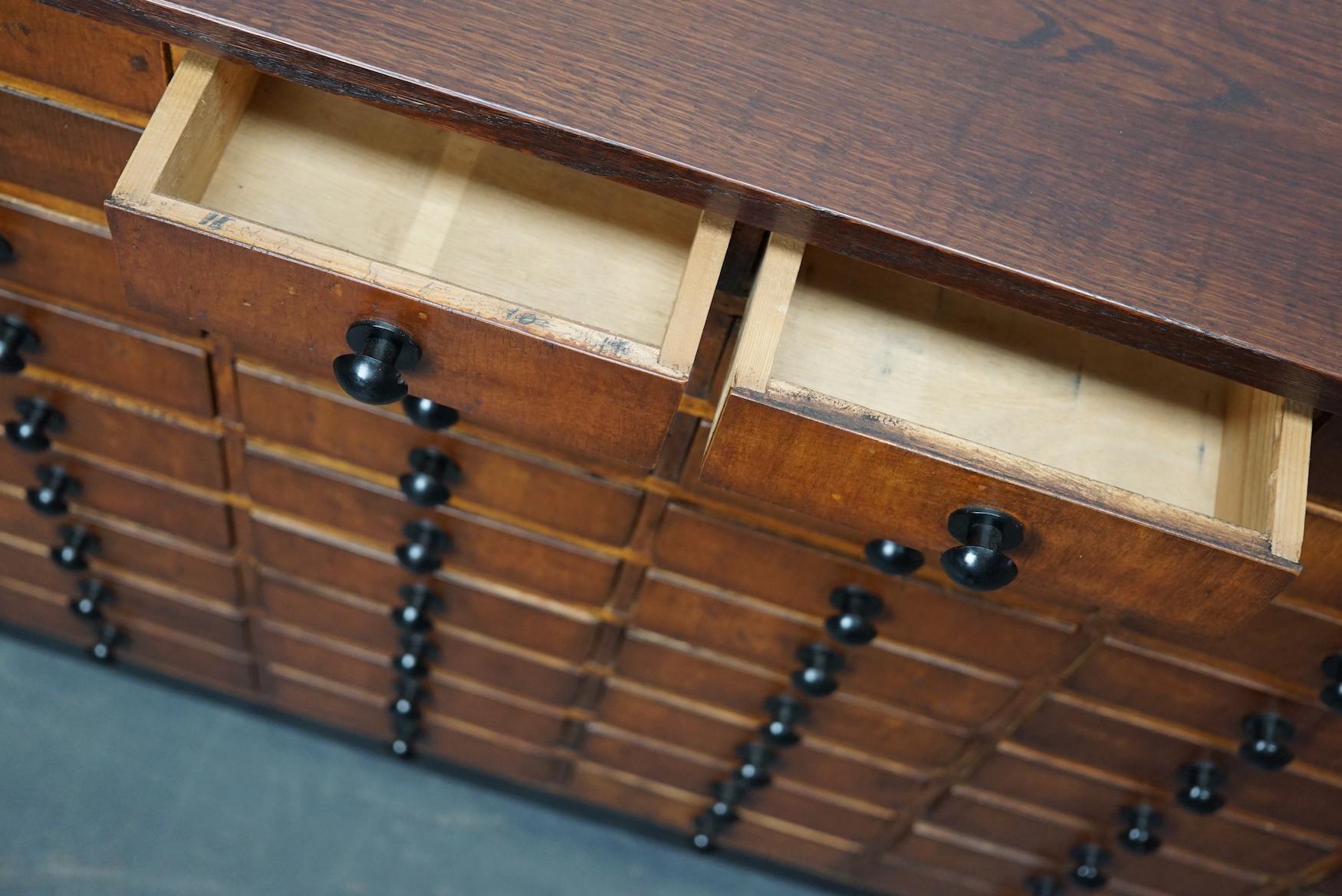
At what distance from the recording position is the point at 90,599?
1.29 meters

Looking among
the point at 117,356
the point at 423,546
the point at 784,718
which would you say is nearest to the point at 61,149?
the point at 117,356

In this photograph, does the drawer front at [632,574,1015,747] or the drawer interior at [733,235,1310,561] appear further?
the drawer front at [632,574,1015,747]

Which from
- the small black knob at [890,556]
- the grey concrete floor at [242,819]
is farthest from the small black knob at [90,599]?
the small black knob at [890,556]

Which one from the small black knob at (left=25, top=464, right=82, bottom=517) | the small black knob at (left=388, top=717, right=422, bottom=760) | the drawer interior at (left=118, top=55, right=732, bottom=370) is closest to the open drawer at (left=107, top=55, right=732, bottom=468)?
the drawer interior at (left=118, top=55, right=732, bottom=370)

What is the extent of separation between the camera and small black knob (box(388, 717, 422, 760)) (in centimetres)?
137

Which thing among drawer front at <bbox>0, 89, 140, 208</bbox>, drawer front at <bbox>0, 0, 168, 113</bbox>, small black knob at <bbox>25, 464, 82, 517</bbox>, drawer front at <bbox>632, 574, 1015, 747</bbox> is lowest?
small black knob at <bbox>25, 464, 82, 517</bbox>

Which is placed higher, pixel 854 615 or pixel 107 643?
pixel 854 615

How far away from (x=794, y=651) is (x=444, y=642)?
0.39m

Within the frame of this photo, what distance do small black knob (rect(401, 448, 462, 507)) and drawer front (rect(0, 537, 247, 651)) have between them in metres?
0.47

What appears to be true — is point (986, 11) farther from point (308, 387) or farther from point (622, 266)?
point (308, 387)

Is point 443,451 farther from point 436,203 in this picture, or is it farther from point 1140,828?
point 1140,828

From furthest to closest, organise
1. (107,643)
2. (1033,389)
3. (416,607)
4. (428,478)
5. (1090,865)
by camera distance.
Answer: (107,643) → (1090,865) → (416,607) → (428,478) → (1033,389)

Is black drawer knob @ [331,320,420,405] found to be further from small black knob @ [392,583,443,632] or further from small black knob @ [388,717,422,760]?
small black knob @ [388,717,422,760]

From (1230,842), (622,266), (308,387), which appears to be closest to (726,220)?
(622,266)
